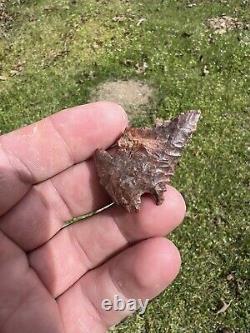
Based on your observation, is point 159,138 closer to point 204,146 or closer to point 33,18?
point 204,146

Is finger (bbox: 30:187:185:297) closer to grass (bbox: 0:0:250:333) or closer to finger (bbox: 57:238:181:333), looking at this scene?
finger (bbox: 57:238:181:333)

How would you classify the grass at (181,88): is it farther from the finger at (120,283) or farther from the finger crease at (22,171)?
the finger crease at (22,171)

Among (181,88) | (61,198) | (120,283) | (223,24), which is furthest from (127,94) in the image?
(120,283)

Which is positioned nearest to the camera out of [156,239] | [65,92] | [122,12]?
[156,239]

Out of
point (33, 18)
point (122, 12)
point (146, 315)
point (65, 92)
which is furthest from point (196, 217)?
point (33, 18)

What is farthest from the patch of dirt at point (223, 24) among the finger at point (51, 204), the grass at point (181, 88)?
the finger at point (51, 204)

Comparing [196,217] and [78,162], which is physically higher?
[78,162]

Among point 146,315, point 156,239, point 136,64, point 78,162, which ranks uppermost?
point 78,162
